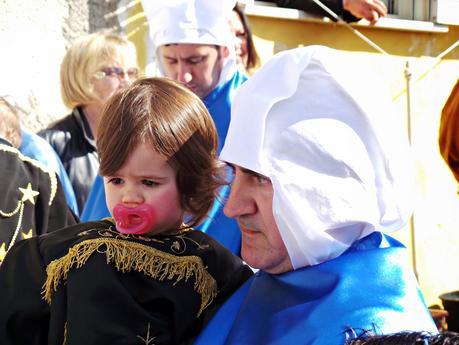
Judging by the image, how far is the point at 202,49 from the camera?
3838mm

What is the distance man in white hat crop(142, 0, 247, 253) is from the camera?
148 inches

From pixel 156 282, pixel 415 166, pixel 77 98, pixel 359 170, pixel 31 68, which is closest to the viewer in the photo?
pixel 359 170

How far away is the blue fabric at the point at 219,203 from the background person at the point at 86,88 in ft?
3.56

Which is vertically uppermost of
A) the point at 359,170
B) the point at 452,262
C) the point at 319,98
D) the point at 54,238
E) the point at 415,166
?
the point at 319,98

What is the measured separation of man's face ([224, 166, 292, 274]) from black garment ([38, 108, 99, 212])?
245 cm

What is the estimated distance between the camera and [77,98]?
16.1 feet

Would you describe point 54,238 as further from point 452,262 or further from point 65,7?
point 452,262

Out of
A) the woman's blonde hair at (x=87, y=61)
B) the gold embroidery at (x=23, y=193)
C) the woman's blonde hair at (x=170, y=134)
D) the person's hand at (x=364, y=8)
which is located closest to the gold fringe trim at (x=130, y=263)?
the woman's blonde hair at (x=170, y=134)

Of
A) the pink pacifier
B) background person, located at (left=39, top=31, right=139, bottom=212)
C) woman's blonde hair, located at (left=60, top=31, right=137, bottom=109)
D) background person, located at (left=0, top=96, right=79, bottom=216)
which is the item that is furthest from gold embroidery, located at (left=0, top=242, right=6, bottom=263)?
woman's blonde hair, located at (left=60, top=31, right=137, bottom=109)

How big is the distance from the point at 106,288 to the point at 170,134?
0.50 m

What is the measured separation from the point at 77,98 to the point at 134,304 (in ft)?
9.03

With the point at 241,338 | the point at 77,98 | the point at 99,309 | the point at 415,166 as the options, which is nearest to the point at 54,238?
the point at 99,309

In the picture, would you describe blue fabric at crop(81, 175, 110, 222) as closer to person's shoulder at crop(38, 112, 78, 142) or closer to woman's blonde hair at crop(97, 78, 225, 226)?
woman's blonde hair at crop(97, 78, 225, 226)

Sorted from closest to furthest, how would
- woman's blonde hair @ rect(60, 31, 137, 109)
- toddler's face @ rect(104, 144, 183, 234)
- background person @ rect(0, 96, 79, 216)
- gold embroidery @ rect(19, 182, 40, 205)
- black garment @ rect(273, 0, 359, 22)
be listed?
1. toddler's face @ rect(104, 144, 183, 234)
2. gold embroidery @ rect(19, 182, 40, 205)
3. background person @ rect(0, 96, 79, 216)
4. woman's blonde hair @ rect(60, 31, 137, 109)
5. black garment @ rect(273, 0, 359, 22)
